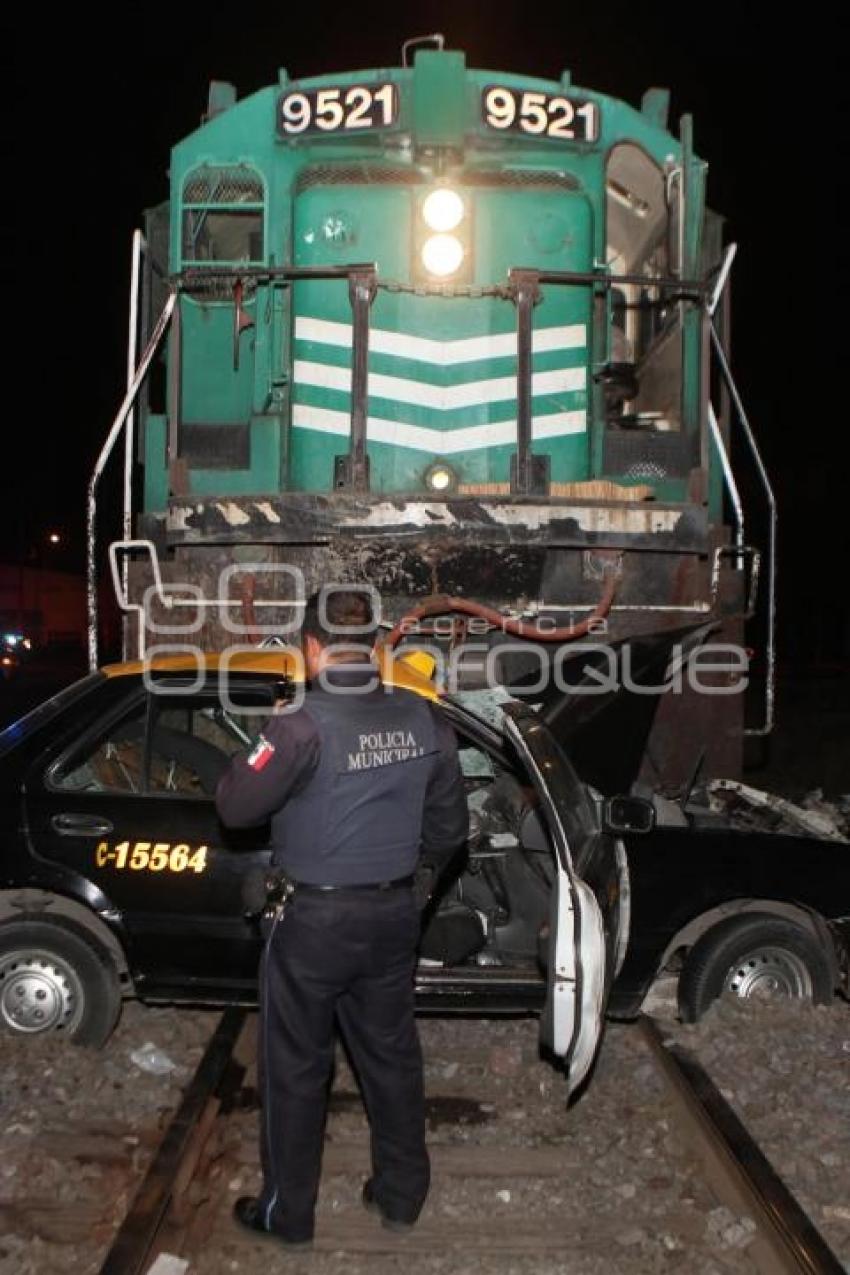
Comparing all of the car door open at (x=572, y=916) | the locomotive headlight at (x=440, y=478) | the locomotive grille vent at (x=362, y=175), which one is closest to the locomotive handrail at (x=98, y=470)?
the locomotive grille vent at (x=362, y=175)

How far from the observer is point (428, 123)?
7.53 m

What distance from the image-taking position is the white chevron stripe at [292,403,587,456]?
752 centimetres

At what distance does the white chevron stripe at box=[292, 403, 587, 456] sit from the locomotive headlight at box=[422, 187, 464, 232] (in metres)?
1.22

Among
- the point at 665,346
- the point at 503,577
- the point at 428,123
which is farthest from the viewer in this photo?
the point at 665,346

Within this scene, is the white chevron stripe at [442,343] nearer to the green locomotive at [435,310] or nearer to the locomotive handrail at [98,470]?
the green locomotive at [435,310]

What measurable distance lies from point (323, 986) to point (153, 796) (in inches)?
71.6

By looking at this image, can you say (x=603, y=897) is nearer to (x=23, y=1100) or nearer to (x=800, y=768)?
(x=23, y=1100)

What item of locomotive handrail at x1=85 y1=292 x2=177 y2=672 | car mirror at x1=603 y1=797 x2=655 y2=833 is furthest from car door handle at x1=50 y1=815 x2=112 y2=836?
car mirror at x1=603 y1=797 x2=655 y2=833

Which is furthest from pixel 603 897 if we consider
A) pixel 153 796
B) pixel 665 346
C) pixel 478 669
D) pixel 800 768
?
pixel 800 768

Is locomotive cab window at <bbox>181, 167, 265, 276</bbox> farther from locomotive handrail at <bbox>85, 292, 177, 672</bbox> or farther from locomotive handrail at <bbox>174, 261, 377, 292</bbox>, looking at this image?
locomotive handrail at <bbox>85, 292, 177, 672</bbox>

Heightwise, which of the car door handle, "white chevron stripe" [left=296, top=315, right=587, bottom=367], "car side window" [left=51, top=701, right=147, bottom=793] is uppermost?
"white chevron stripe" [left=296, top=315, right=587, bottom=367]

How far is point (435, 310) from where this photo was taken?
764cm

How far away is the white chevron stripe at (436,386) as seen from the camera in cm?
754

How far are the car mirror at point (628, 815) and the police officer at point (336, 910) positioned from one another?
131cm
